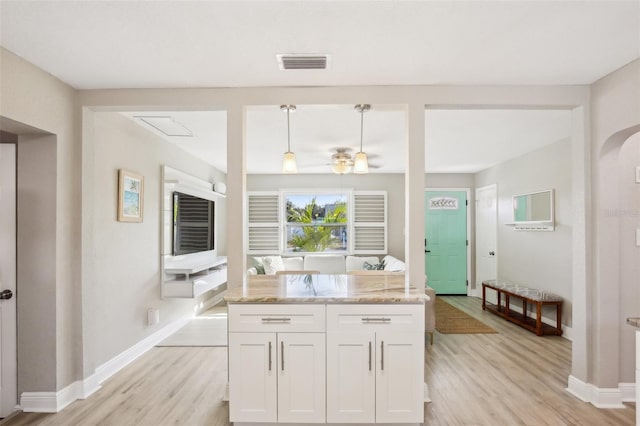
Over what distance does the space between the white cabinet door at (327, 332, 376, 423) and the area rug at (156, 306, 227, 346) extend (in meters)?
2.14

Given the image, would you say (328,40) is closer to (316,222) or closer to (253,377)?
(253,377)

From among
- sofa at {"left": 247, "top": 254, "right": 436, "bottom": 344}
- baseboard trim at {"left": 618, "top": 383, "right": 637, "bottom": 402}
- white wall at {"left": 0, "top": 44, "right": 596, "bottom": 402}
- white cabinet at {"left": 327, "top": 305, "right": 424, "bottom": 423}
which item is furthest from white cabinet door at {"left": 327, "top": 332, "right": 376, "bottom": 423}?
sofa at {"left": 247, "top": 254, "right": 436, "bottom": 344}

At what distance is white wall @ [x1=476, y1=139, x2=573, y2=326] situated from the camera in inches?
164

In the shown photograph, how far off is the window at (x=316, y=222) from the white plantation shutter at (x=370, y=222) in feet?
0.63

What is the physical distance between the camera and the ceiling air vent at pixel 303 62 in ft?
7.20

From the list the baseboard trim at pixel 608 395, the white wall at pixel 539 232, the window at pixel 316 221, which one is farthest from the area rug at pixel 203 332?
the white wall at pixel 539 232

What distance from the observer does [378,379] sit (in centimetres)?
210

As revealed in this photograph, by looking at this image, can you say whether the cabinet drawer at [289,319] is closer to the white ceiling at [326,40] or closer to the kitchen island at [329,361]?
the kitchen island at [329,361]

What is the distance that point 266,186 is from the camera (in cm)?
667

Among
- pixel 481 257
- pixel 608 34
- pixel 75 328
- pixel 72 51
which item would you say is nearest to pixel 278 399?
pixel 75 328

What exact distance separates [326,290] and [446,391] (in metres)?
1.41

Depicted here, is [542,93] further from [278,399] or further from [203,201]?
[203,201]

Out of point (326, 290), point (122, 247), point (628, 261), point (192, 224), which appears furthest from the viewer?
point (192, 224)

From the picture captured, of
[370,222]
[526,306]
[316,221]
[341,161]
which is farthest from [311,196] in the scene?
[526,306]
